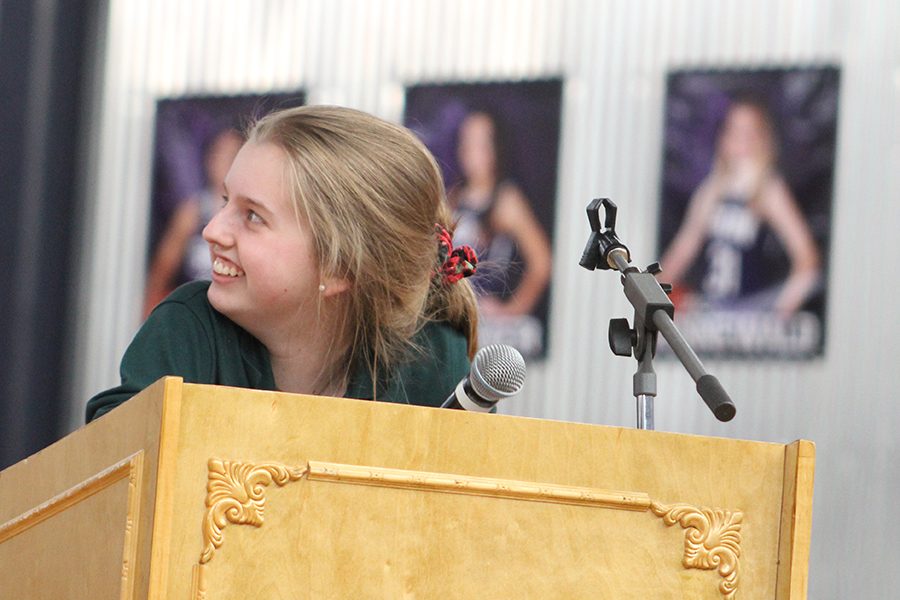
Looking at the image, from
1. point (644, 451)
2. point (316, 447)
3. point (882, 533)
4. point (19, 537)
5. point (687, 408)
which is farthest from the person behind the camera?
point (687, 408)

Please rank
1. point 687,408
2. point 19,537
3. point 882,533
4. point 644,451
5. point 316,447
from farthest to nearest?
point 687,408
point 882,533
point 19,537
point 644,451
point 316,447

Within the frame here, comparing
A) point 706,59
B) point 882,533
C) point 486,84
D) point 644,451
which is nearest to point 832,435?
point 882,533

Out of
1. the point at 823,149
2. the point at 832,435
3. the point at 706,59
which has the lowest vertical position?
the point at 832,435

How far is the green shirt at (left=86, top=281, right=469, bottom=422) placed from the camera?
2.01m

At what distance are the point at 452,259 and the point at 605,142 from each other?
3.38 meters

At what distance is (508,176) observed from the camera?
18.2 ft

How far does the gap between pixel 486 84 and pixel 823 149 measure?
4.43ft

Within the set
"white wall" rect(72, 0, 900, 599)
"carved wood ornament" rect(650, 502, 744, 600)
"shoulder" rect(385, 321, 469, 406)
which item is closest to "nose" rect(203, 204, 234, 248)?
"shoulder" rect(385, 321, 469, 406)

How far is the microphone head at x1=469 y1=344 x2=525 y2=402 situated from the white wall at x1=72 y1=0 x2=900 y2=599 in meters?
3.67

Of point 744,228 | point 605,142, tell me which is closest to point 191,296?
point 744,228

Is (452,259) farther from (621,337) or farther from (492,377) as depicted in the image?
(492,377)

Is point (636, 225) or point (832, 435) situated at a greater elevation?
point (636, 225)

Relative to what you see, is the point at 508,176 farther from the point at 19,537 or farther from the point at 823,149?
the point at 19,537

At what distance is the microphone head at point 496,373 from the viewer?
1.70 m
